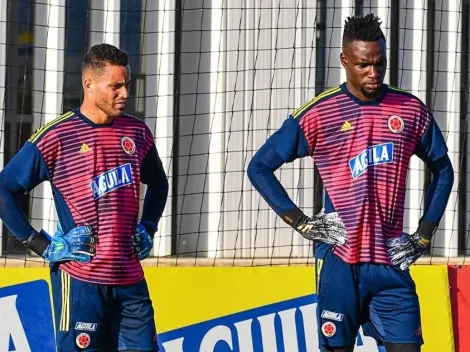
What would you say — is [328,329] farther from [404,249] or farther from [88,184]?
[88,184]

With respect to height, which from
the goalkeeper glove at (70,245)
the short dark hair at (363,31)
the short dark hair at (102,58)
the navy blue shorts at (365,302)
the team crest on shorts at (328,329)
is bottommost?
the team crest on shorts at (328,329)

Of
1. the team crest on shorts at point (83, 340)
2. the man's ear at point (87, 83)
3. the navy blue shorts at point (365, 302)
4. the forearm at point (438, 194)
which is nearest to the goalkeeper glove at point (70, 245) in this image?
the team crest on shorts at point (83, 340)

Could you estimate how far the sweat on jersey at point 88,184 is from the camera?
6141mm

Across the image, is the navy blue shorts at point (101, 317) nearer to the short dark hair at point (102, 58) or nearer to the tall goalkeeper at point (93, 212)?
the tall goalkeeper at point (93, 212)

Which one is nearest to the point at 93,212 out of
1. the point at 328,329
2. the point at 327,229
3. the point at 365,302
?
the point at 327,229

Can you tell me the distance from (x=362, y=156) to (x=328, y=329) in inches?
36.3

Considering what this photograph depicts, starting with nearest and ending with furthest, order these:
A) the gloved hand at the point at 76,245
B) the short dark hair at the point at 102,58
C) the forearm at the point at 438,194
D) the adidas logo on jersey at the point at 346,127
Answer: the gloved hand at the point at 76,245 → the short dark hair at the point at 102,58 → the adidas logo on jersey at the point at 346,127 → the forearm at the point at 438,194

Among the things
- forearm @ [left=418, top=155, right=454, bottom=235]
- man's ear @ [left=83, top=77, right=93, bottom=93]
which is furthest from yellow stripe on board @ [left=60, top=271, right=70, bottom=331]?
forearm @ [left=418, top=155, right=454, bottom=235]

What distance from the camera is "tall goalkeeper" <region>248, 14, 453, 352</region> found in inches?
245

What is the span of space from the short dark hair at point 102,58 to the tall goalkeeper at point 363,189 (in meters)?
0.93

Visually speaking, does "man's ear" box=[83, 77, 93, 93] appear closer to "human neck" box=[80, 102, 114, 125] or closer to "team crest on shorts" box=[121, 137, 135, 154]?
"human neck" box=[80, 102, 114, 125]

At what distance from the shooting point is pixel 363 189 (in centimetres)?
622

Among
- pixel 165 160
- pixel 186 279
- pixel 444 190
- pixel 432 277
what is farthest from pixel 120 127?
pixel 165 160

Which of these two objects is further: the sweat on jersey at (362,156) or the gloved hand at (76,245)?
the sweat on jersey at (362,156)
